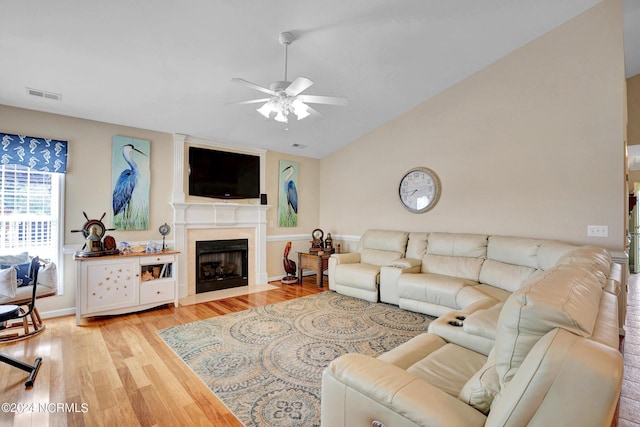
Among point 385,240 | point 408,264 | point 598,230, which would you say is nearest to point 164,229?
point 385,240

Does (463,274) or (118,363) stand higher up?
(463,274)

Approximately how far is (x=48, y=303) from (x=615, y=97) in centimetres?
685

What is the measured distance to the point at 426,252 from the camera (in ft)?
14.0

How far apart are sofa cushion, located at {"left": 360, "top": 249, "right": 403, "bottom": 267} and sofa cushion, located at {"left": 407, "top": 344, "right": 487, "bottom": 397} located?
8.61ft

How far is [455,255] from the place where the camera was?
3.96m

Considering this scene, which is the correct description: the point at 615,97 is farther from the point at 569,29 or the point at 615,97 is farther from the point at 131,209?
the point at 131,209

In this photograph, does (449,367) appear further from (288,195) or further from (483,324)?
(288,195)

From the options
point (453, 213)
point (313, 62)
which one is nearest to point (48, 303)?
point (313, 62)

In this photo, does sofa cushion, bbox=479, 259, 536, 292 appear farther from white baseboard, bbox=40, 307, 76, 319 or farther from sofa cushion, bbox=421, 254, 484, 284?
white baseboard, bbox=40, 307, 76, 319

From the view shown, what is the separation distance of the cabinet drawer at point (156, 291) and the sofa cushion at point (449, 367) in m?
3.47

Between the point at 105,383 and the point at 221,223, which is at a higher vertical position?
the point at 221,223

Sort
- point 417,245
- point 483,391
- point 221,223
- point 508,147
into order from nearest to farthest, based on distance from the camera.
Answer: point 483,391 → point 508,147 → point 417,245 → point 221,223

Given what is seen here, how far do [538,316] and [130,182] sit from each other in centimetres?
455

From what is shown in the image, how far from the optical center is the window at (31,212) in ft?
10.6
